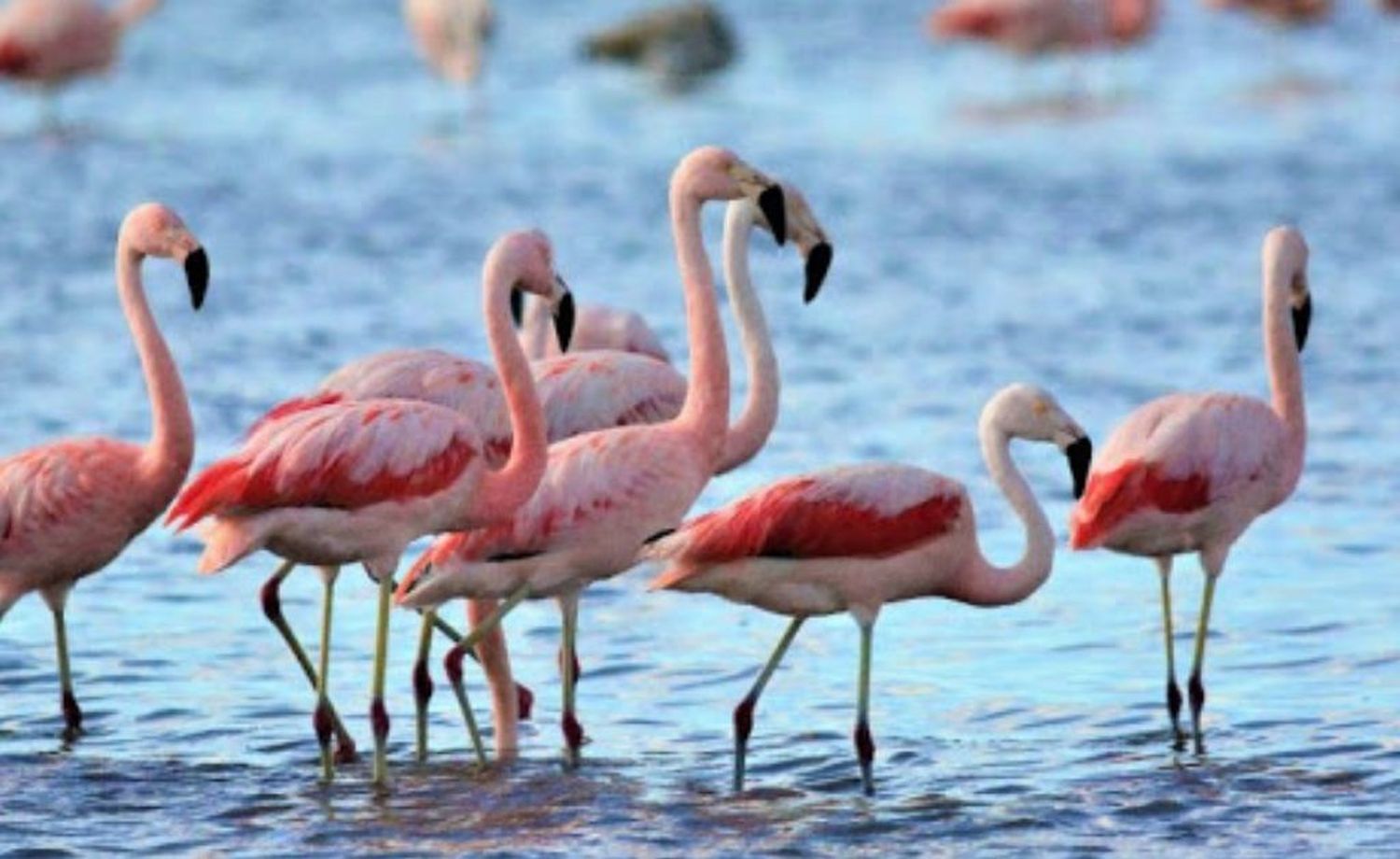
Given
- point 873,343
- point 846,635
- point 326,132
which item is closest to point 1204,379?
point 873,343

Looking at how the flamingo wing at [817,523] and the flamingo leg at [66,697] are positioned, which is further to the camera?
the flamingo leg at [66,697]

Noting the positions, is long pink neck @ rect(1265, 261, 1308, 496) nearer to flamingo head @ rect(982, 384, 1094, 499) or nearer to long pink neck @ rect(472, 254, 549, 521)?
flamingo head @ rect(982, 384, 1094, 499)

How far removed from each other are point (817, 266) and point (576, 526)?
3.10ft

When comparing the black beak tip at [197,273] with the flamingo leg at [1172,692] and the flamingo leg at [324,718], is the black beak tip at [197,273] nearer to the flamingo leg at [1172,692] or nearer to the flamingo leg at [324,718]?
the flamingo leg at [324,718]

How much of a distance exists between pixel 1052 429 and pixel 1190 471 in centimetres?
50

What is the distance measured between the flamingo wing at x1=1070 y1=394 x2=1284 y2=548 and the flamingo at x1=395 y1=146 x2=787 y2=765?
0.90 metres

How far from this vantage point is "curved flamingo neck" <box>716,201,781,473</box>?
7730mm

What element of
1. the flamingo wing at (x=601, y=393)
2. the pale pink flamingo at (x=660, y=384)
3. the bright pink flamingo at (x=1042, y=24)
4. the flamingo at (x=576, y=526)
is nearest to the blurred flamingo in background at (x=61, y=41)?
the bright pink flamingo at (x=1042, y=24)

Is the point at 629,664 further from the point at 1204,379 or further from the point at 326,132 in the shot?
the point at 326,132

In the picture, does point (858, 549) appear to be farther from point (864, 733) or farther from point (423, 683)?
point (423, 683)

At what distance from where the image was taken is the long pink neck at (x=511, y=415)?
7059 millimetres

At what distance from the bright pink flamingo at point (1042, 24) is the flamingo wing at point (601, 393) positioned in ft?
50.5

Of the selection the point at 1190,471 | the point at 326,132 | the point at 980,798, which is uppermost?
the point at 326,132

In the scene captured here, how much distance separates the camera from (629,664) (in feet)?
27.3
